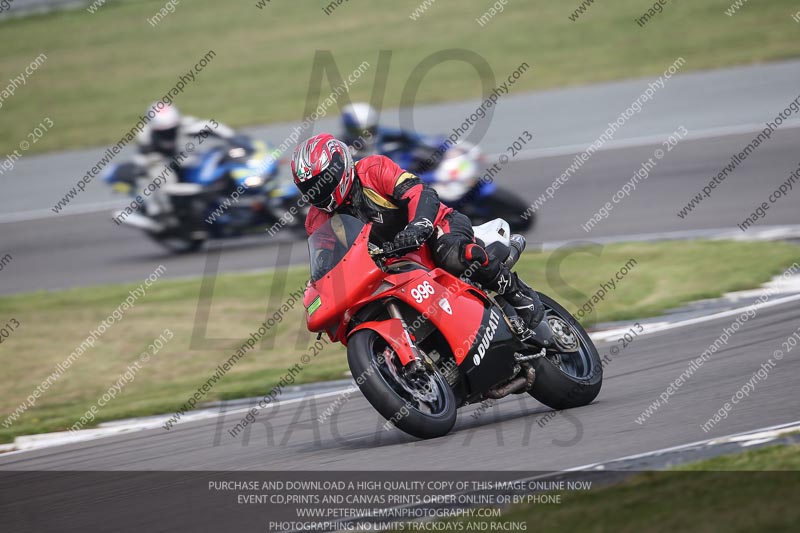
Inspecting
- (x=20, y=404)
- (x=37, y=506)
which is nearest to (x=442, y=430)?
(x=37, y=506)

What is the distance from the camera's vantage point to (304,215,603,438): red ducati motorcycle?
5.73m

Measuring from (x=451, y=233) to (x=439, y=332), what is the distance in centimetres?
61

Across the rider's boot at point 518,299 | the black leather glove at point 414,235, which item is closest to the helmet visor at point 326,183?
the black leather glove at point 414,235

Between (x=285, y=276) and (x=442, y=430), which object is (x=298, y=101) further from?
(x=442, y=430)

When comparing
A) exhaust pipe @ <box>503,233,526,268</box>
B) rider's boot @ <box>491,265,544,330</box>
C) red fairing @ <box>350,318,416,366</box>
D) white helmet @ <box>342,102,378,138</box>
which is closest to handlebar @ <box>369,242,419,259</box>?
red fairing @ <box>350,318,416,366</box>

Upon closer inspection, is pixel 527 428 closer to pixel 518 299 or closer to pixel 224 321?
pixel 518 299

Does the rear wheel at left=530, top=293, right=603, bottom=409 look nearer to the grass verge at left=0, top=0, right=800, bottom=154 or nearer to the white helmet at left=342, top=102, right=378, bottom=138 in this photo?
the white helmet at left=342, top=102, right=378, bottom=138

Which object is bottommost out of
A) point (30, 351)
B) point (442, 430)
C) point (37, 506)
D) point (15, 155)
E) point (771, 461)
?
point (15, 155)

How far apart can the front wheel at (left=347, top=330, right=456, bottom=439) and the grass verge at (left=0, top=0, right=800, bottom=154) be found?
14.5 m

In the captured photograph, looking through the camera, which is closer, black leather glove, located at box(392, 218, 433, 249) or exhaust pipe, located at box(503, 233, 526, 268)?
black leather glove, located at box(392, 218, 433, 249)

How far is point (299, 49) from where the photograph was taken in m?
27.6

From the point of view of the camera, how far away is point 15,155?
22984 millimetres

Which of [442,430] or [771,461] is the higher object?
[771,461]

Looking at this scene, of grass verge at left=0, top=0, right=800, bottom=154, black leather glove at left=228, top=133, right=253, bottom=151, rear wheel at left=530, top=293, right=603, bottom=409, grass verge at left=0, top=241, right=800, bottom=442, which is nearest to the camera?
rear wheel at left=530, top=293, right=603, bottom=409
